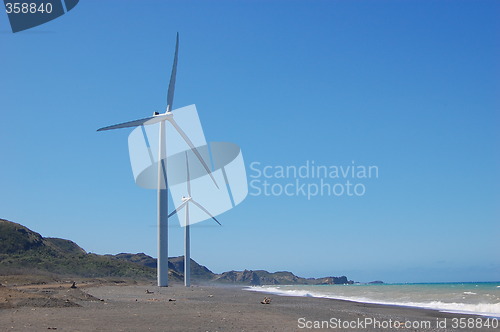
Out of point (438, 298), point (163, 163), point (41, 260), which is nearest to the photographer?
point (438, 298)

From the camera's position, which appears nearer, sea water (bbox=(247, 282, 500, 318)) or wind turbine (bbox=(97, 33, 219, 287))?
sea water (bbox=(247, 282, 500, 318))

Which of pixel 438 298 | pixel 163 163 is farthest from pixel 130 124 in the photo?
pixel 438 298

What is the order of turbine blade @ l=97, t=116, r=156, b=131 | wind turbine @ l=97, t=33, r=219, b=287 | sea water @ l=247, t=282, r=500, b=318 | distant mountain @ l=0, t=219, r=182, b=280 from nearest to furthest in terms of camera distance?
sea water @ l=247, t=282, r=500, b=318 < turbine blade @ l=97, t=116, r=156, b=131 < wind turbine @ l=97, t=33, r=219, b=287 < distant mountain @ l=0, t=219, r=182, b=280

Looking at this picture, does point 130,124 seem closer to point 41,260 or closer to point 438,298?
point 438,298

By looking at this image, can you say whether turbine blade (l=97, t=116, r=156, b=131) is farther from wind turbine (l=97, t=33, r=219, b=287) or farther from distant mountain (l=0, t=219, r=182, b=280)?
distant mountain (l=0, t=219, r=182, b=280)

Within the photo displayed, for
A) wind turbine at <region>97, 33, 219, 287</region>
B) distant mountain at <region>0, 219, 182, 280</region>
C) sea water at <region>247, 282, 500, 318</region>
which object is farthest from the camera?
distant mountain at <region>0, 219, 182, 280</region>

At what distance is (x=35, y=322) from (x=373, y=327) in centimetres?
1283

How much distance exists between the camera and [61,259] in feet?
357

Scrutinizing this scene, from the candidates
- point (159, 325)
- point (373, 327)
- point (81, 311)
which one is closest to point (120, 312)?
point (81, 311)

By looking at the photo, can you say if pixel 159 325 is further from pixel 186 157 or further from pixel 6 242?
pixel 6 242

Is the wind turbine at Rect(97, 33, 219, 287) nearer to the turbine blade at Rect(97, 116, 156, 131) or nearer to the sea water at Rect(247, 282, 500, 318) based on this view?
the turbine blade at Rect(97, 116, 156, 131)

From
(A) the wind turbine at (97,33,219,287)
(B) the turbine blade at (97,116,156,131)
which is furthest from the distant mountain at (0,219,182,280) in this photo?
(B) the turbine blade at (97,116,156,131)

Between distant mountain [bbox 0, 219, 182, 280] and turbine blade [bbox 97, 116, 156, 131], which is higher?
turbine blade [bbox 97, 116, 156, 131]

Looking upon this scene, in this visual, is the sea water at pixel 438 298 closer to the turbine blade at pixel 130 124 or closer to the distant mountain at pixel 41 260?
the turbine blade at pixel 130 124
